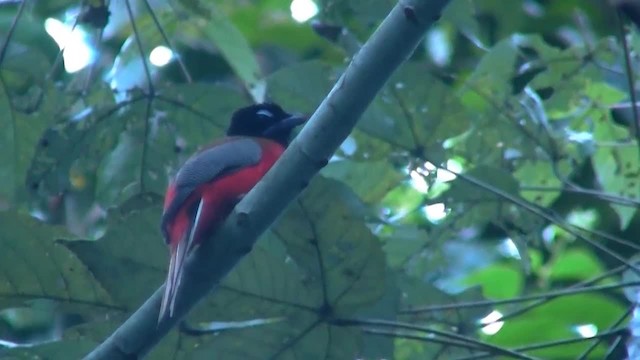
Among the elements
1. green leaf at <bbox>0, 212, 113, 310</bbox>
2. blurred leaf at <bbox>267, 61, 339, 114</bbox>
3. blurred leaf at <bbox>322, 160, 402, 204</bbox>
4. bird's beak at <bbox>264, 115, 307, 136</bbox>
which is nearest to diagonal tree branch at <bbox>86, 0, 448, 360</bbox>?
green leaf at <bbox>0, 212, 113, 310</bbox>

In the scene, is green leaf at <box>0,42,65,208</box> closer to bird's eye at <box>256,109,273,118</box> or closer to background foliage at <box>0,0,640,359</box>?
background foliage at <box>0,0,640,359</box>

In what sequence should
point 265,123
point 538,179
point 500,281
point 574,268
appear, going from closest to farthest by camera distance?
point 538,179 → point 265,123 → point 500,281 → point 574,268

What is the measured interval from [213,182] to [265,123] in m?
0.96

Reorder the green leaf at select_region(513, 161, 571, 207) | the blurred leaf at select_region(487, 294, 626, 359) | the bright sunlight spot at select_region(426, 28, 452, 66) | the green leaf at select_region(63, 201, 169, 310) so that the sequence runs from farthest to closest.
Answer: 1. the bright sunlight spot at select_region(426, 28, 452, 66)
2. the blurred leaf at select_region(487, 294, 626, 359)
3. the green leaf at select_region(513, 161, 571, 207)
4. the green leaf at select_region(63, 201, 169, 310)

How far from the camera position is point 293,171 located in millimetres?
2543

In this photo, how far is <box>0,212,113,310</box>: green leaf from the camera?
2955mm

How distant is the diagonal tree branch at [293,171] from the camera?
7.91ft

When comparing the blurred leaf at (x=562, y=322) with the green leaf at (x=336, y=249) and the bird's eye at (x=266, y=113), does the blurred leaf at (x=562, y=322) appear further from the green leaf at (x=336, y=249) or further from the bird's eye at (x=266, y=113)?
the green leaf at (x=336, y=249)

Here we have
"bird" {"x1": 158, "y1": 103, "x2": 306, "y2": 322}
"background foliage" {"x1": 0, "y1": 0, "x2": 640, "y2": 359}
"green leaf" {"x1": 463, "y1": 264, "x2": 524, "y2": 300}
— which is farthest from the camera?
"green leaf" {"x1": 463, "y1": 264, "x2": 524, "y2": 300}

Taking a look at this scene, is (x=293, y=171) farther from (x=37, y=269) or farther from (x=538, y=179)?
(x=538, y=179)

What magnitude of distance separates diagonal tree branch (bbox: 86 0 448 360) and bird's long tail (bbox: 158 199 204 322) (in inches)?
1.0

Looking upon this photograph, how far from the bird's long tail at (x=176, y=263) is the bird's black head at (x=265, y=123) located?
0.92 metres

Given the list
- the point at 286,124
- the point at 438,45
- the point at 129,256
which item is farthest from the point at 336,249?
the point at 438,45

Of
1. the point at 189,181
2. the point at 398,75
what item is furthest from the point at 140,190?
the point at 398,75
